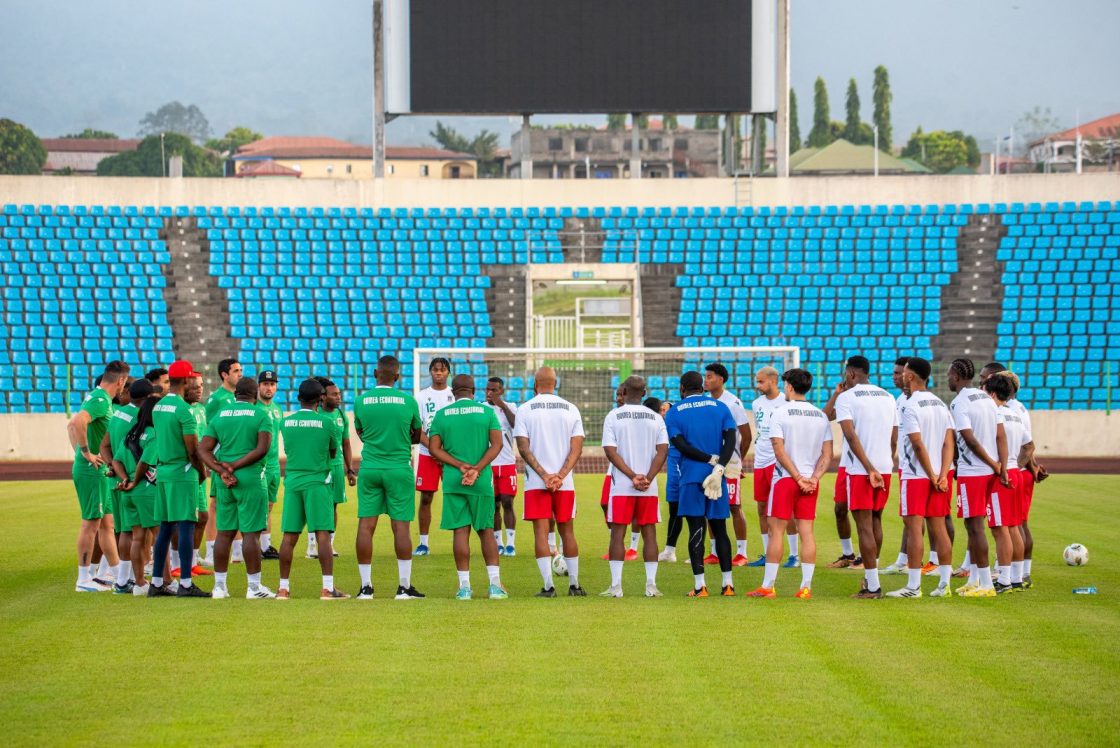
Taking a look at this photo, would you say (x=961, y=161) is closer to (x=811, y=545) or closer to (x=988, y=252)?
(x=988, y=252)

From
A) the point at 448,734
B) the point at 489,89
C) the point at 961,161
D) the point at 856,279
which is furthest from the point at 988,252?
the point at 961,161

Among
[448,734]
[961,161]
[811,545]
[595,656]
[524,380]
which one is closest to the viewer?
[448,734]

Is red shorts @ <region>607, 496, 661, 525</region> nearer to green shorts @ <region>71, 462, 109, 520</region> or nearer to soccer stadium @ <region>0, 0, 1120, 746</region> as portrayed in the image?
soccer stadium @ <region>0, 0, 1120, 746</region>

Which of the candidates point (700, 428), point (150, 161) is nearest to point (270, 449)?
point (700, 428)

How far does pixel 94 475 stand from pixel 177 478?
118cm

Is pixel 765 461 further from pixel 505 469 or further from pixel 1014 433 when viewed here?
pixel 505 469

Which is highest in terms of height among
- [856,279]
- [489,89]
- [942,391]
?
[489,89]

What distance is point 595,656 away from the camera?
885cm

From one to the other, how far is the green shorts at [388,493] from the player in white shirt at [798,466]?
2.57 metres

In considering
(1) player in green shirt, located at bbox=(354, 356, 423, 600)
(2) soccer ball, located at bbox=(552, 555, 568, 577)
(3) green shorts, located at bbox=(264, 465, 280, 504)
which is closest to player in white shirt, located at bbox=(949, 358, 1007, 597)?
(2) soccer ball, located at bbox=(552, 555, 568, 577)

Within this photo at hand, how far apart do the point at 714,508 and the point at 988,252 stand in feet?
86.1

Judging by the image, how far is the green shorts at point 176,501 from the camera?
1177 cm

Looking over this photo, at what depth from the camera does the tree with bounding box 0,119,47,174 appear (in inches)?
3794

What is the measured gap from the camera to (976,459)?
12.1 meters
